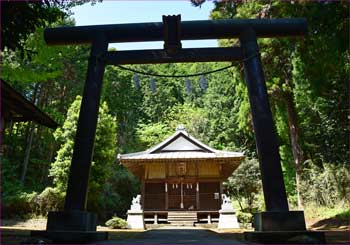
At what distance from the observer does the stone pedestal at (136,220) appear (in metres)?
15.8

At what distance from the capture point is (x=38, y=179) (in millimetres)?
25000

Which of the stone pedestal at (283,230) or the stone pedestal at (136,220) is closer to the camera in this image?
the stone pedestal at (283,230)

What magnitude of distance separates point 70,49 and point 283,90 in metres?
12.6

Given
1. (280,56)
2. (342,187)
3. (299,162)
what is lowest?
(342,187)

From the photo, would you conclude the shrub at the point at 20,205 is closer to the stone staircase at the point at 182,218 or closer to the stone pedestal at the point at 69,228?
the stone staircase at the point at 182,218

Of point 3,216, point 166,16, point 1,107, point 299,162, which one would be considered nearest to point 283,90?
point 299,162

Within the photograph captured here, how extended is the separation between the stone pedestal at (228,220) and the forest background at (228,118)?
4.34 m

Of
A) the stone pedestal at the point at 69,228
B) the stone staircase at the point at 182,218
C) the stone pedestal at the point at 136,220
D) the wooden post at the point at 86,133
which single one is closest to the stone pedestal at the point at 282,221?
the stone pedestal at the point at 69,228

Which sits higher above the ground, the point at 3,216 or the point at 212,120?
the point at 212,120

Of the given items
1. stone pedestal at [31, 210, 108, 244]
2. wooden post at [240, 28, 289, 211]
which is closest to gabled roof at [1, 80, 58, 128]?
stone pedestal at [31, 210, 108, 244]

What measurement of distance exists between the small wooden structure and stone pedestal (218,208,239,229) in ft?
10.1

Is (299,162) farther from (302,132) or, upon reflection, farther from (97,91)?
(97,91)

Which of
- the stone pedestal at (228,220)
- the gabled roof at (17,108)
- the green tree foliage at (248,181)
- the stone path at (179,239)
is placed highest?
the green tree foliage at (248,181)

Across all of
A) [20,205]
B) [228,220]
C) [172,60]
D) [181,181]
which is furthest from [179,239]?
[20,205]
